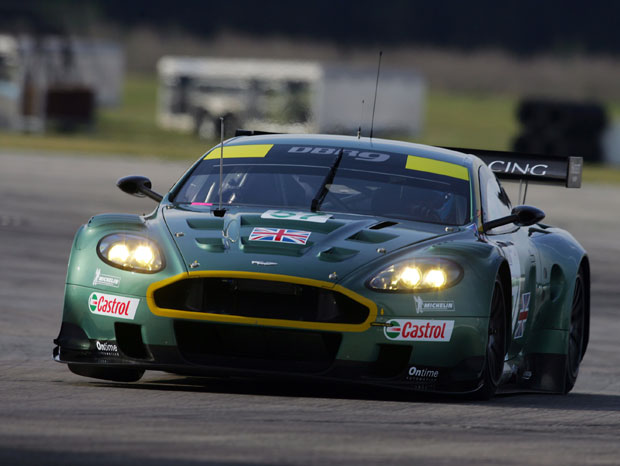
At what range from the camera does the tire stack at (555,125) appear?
3594cm

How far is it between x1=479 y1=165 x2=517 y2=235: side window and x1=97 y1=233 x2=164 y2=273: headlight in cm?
193

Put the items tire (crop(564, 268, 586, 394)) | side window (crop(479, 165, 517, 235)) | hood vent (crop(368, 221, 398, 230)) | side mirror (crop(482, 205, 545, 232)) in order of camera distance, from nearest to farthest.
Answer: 1. hood vent (crop(368, 221, 398, 230))
2. side mirror (crop(482, 205, 545, 232))
3. side window (crop(479, 165, 517, 235))
4. tire (crop(564, 268, 586, 394))

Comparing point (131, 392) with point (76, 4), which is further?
point (76, 4)

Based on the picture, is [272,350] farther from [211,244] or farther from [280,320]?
[211,244]

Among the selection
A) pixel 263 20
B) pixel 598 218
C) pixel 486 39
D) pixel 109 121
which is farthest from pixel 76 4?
pixel 598 218

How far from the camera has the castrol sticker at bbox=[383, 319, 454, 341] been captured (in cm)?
623

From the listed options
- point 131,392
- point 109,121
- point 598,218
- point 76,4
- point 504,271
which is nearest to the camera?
point 131,392

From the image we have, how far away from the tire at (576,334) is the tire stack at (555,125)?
27239 mm

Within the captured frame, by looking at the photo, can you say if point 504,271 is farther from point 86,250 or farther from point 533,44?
point 533,44

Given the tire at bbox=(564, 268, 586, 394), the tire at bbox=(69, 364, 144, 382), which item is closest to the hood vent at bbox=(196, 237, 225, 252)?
the tire at bbox=(69, 364, 144, 382)

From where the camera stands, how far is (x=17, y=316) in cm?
1008

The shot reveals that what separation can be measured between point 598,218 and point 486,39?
64.6 metres

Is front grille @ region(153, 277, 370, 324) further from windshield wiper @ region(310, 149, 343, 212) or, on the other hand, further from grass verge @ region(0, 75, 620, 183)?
grass verge @ region(0, 75, 620, 183)

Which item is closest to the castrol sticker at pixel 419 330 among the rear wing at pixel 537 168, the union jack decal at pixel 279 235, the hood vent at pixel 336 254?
the hood vent at pixel 336 254
